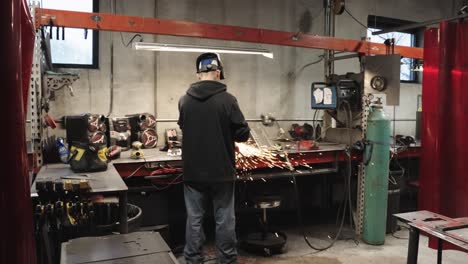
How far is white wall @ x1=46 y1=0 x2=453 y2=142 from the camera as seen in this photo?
12.7ft

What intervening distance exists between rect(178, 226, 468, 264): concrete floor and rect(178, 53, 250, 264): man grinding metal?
31.5 inches

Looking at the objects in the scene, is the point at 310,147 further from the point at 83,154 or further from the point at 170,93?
the point at 83,154

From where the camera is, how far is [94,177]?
2336 millimetres

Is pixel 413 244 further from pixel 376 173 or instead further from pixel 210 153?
pixel 376 173

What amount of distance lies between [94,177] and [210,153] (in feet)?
2.50

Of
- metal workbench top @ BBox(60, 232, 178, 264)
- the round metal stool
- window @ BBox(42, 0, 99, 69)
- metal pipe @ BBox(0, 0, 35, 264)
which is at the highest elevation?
window @ BBox(42, 0, 99, 69)

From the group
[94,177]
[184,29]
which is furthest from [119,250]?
[184,29]

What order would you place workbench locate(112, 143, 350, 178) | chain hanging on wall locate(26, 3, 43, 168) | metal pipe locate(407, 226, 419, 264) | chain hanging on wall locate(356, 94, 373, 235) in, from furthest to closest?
1. chain hanging on wall locate(356, 94, 373, 235)
2. workbench locate(112, 143, 350, 178)
3. chain hanging on wall locate(26, 3, 43, 168)
4. metal pipe locate(407, 226, 419, 264)

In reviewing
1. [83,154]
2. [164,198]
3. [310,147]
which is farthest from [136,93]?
[310,147]

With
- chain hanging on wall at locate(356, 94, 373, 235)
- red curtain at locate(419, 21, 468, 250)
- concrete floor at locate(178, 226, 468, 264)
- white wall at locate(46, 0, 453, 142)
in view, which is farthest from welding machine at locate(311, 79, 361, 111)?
concrete floor at locate(178, 226, 468, 264)

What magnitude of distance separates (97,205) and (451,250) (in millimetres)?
3321

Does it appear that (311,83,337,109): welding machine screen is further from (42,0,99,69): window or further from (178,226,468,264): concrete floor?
(42,0,99,69): window

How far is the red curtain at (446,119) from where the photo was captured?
3.32 meters

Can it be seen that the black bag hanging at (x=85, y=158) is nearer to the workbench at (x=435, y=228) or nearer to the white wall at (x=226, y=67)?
the white wall at (x=226, y=67)
